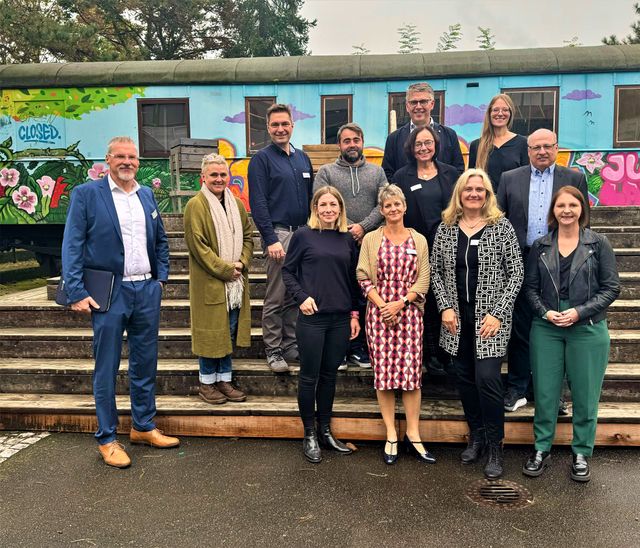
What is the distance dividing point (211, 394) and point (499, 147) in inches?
116

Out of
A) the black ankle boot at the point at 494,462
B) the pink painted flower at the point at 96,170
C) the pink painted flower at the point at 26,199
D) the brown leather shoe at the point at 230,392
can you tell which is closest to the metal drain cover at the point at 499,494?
the black ankle boot at the point at 494,462

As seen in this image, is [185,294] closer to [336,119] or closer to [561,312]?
Result: [561,312]

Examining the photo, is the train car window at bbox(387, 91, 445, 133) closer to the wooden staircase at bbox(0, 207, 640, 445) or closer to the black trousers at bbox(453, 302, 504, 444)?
the wooden staircase at bbox(0, 207, 640, 445)

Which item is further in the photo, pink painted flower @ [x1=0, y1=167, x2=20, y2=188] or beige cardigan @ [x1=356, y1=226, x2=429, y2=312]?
pink painted flower @ [x1=0, y1=167, x2=20, y2=188]

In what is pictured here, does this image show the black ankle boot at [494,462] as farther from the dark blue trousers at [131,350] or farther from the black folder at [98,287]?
the black folder at [98,287]

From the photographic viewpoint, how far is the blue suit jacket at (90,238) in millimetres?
3582

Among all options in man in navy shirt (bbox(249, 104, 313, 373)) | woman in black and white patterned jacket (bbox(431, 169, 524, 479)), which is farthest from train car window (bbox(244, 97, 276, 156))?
woman in black and white patterned jacket (bbox(431, 169, 524, 479))

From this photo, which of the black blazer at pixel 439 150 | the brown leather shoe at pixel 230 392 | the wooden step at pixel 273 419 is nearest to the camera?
the wooden step at pixel 273 419

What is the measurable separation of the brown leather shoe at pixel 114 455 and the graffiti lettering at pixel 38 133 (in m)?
7.94

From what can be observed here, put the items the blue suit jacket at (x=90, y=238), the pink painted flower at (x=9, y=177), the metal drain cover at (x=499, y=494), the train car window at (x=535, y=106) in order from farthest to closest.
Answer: the pink painted flower at (x=9, y=177)
the train car window at (x=535, y=106)
the blue suit jacket at (x=90, y=238)
the metal drain cover at (x=499, y=494)

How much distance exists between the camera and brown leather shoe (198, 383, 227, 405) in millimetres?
4266

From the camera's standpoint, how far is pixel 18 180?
1005 cm

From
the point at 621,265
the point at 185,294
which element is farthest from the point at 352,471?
the point at 621,265

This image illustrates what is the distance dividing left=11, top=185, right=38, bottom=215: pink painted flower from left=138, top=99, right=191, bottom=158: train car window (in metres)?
2.21
